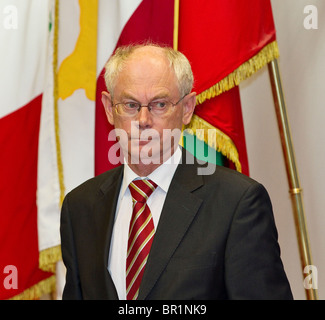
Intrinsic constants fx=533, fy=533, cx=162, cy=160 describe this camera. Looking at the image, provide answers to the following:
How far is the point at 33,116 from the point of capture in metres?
2.48

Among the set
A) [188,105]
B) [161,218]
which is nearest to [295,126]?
[188,105]

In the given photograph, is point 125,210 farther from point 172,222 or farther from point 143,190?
point 172,222

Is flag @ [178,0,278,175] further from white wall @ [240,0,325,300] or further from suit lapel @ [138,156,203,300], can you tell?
suit lapel @ [138,156,203,300]

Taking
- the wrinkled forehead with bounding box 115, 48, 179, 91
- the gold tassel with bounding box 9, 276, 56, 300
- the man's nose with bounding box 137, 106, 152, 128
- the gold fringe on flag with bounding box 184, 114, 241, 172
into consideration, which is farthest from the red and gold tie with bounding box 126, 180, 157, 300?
the gold tassel with bounding box 9, 276, 56, 300

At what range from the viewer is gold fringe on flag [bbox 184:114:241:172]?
7.82 ft

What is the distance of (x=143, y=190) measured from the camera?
5.05ft

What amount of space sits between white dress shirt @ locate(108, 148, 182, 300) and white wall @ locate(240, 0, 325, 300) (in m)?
1.47

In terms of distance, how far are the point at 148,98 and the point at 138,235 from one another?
15.2 inches

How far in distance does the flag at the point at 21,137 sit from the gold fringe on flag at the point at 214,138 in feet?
2.40

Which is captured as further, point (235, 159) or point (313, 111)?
point (313, 111)
